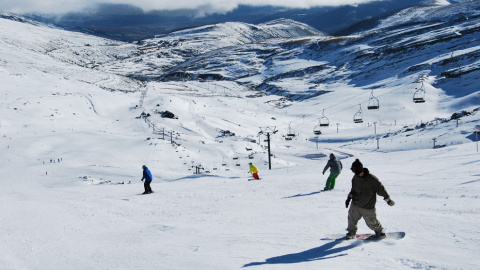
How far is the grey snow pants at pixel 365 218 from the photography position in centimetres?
817

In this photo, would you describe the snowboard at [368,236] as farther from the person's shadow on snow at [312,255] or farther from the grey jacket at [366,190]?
the grey jacket at [366,190]

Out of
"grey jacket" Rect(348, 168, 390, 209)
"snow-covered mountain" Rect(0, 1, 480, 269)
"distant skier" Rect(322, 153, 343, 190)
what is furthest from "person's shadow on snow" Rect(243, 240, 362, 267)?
"distant skier" Rect(322, 153, 343, 190)

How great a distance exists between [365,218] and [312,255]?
139 centimetres

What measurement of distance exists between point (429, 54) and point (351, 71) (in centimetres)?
2759

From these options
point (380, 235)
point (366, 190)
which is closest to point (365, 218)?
point (380, 235)

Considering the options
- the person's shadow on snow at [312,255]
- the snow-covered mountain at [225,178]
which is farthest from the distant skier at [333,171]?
the person's shadow on snow at [312,255]

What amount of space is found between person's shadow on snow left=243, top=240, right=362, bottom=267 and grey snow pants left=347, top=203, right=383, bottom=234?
389 mm

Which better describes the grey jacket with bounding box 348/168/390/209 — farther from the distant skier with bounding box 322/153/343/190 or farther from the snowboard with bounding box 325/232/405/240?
the distant skier with bounding box 322/153/343/190

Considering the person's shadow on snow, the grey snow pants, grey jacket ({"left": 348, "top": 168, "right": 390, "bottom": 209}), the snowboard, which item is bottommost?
the person's shadow on snow

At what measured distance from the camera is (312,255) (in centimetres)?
768

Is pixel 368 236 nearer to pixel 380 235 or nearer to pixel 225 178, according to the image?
pixel 380 235

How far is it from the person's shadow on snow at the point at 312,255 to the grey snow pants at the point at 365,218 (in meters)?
0.39

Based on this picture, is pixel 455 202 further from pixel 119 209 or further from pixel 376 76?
pixel 376 76

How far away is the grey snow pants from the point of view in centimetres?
817
